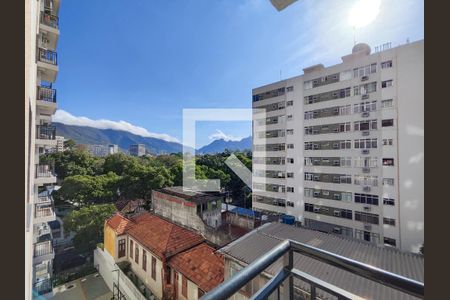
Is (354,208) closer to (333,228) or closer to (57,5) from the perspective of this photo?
(333,228)

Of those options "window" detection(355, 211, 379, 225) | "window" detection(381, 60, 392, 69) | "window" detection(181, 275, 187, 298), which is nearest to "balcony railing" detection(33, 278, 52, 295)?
"window" detection(181, 275, 187, 298)

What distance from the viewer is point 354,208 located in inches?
354

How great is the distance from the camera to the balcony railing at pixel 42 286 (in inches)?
195

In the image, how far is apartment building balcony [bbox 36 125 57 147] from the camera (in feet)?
13.0

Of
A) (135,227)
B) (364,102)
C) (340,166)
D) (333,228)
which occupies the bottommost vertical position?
(333,228)

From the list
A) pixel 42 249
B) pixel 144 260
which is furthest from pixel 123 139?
pixel 42 249

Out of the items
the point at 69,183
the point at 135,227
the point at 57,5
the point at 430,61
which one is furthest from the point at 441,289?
the point at 69,183

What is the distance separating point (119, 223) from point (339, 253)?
21.1 ft

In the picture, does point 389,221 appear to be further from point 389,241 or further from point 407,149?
point 407,149

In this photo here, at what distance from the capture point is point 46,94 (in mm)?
4137

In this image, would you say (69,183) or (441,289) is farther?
(69,183)

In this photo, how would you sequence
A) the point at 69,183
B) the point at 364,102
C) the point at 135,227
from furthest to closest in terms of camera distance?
the point at 69,183
the point at 364,102
the point at 135,227

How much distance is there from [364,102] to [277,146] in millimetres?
4408

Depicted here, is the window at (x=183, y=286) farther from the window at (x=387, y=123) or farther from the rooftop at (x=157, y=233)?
the window at (x=387, y=123)
